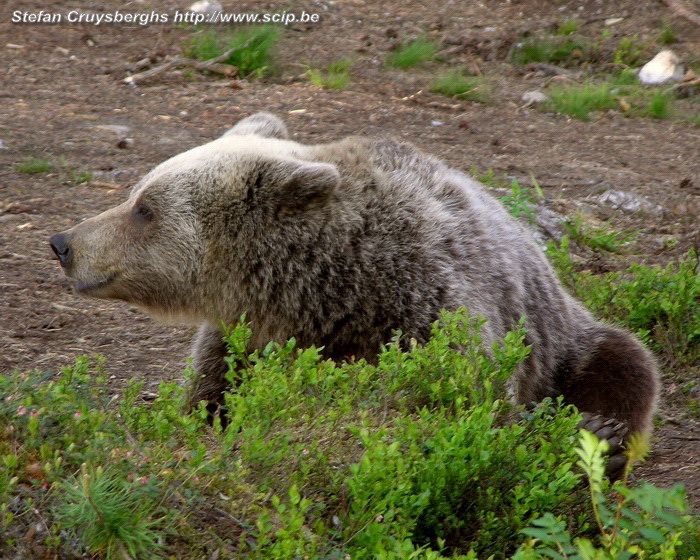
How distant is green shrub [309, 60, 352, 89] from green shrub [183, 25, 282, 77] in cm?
48

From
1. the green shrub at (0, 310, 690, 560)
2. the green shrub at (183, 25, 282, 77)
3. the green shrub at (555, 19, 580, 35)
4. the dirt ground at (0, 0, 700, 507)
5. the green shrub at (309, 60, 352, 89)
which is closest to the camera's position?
the green shrub at (0, 310, 690, 560)

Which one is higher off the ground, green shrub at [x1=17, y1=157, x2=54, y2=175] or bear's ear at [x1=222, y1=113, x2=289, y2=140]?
bear's ear at [x1=222, y1=113, x2=289, y2=140]

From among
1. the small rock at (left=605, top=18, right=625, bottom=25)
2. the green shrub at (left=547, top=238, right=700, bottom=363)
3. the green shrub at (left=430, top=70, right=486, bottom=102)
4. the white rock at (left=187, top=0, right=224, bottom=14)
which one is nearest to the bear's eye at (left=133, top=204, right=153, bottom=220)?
the green shrub at (left=547, top=238, right=700, bottom=363)

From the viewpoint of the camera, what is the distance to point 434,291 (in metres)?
3.98

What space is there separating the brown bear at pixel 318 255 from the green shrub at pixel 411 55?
5.75m

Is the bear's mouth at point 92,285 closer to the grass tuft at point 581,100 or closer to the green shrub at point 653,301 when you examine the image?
the green shrub at point 653,301

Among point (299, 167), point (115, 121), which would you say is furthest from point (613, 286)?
point (115, 121)

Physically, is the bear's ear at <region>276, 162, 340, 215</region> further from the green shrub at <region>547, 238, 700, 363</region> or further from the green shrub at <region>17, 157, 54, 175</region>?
the green shrub at <region>17, 157, 54, 175</region>

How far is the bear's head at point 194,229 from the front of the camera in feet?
13.4

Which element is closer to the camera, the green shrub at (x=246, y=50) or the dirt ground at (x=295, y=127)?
the dirt ground at (x=295, y=127)

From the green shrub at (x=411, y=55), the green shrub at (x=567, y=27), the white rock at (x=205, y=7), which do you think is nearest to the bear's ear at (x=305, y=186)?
the green shrub at (x=411, y=55)

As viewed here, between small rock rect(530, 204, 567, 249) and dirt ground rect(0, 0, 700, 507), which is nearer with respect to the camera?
dirt ground rect(0, 0, 700, 507)

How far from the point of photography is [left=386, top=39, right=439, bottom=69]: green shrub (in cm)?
1009

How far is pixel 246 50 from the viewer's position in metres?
9.41
